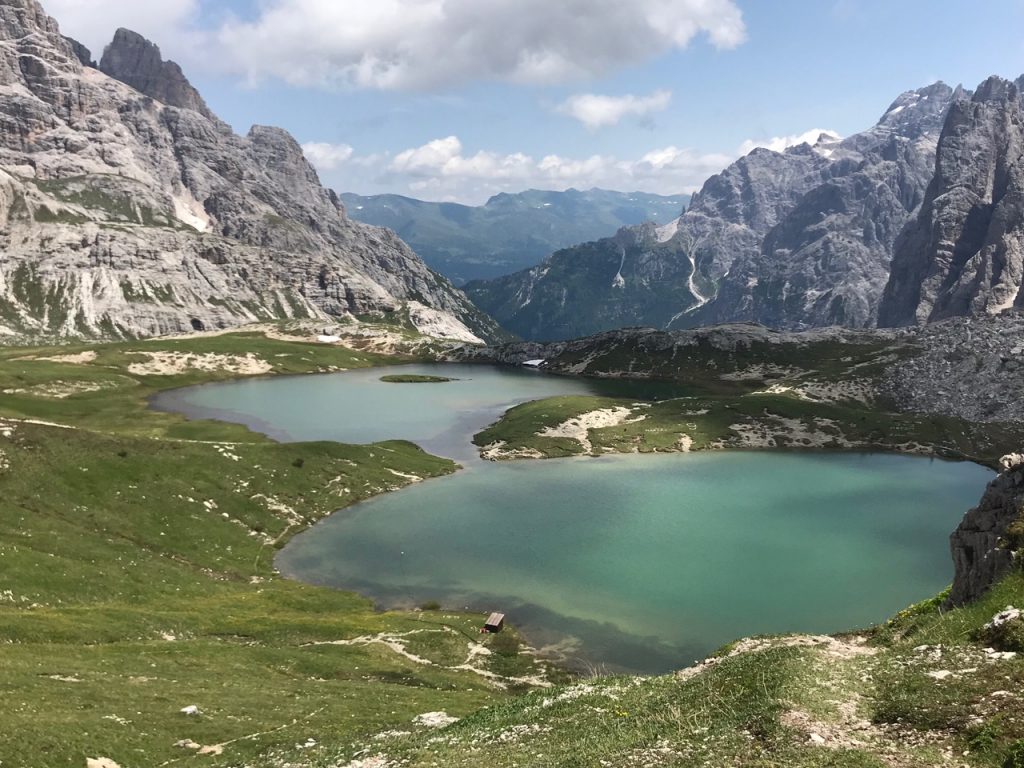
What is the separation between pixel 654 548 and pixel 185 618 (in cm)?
5482

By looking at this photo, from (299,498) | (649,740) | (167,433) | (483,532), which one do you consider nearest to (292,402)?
(167,433)

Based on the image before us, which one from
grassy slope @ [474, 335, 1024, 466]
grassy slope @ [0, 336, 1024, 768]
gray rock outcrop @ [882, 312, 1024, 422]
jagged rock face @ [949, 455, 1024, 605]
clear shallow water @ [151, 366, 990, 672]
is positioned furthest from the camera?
gray rock outcrop @ [882, 312, 1024, 422]

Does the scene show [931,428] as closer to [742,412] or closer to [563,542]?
[742,412]

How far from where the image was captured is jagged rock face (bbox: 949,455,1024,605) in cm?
3431

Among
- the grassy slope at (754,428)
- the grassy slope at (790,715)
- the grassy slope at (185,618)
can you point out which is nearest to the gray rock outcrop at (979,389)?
the grassy slope at (754,428)

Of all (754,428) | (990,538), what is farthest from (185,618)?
(754,428)

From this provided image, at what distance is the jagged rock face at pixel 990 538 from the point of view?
34.3m

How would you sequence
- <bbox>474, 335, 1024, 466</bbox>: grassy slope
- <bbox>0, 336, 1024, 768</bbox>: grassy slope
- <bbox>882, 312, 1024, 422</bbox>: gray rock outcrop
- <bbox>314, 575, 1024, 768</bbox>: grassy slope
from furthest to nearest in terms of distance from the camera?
1. <bbox>882, 312, 1024, 422</bbox>: gray rock outcrop
2. <bbox>474, 335, 1024, 466</bbox>: grassy slope
3. <bbox>0, 336, 1024, 768</bbox>: grassy slope
4. <bbox>314, 575, 1024, 768</bbox>: grassy slope

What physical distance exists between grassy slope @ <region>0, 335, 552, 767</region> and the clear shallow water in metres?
8.57

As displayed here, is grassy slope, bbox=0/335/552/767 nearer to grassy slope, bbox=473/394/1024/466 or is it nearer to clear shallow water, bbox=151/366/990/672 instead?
clear shallow water, bbox=151/366/990/672

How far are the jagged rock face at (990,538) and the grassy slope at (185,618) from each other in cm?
3169

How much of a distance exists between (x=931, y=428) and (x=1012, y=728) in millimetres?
169404

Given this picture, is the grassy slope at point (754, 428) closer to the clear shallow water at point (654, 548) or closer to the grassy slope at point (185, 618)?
the clear shallow water at point (654, 548)

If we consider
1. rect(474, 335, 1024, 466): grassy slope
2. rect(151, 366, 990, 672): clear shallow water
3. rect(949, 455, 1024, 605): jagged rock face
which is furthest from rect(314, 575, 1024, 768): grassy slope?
rect(474, 335, 1024, 466): grassy slope
